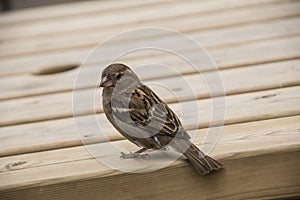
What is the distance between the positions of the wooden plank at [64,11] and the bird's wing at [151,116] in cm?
170

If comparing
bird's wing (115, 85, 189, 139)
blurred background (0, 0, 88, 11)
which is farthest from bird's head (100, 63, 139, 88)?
blurred background (0, 0, 88, 11)

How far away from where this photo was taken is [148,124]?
6.93ft

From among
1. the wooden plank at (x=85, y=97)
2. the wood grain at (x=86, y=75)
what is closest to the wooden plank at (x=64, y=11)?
the wood grain at (x=86, y=75)

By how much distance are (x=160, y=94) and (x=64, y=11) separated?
4.69 feet

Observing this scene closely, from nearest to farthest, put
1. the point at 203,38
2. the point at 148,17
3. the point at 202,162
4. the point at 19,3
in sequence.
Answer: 1. the point at 202,162
2. the point at 203,38
3. the point at 148,17
4. the point at 19,3

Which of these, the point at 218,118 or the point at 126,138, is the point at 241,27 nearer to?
the point at 218,118

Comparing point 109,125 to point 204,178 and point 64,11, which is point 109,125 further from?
point 64,11

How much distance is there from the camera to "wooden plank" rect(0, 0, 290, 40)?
136 inches

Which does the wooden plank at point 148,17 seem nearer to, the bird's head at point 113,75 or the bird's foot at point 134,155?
the bird's head at point 113,75

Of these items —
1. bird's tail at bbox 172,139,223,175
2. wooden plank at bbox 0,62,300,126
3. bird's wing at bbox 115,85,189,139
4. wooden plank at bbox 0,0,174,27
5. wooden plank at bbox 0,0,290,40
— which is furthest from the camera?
wooden plank at bbox 0,0,174,27

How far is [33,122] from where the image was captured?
2.49 metres

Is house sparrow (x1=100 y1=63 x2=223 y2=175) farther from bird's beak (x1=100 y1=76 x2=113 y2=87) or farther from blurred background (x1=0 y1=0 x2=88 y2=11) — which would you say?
blurred background (x1=0 y1=0 x2=88 y2=11)

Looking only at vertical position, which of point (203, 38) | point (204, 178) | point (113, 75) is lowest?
point (204, 178)

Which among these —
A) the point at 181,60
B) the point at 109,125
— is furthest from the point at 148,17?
the point at 109,125
